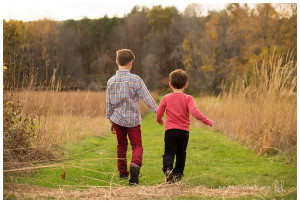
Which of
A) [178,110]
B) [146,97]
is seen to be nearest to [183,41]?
[146,97]

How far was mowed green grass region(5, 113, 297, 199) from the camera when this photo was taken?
3.89 m

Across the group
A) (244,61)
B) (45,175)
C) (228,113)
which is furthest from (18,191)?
(244,61)

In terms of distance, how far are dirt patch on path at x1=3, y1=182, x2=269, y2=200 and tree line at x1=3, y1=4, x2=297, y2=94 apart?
1088cm

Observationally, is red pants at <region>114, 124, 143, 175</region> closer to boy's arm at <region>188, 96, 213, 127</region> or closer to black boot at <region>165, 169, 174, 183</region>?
black boot at <region>165, 169, 174, 183</region>

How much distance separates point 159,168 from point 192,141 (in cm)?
278

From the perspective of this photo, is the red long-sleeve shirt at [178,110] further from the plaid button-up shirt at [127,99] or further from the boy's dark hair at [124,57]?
the boy's dark hair at [124,57]

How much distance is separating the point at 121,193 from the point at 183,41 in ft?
51.2

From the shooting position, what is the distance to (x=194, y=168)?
15.9 feet

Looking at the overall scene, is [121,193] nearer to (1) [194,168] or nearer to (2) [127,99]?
(2) [127,99]

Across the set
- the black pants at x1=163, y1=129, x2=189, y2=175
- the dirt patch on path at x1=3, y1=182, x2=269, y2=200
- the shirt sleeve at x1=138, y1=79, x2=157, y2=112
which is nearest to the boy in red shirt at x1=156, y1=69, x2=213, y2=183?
the black pants at x1=163, y1=129, x2=189, y2=175

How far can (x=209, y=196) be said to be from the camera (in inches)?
126

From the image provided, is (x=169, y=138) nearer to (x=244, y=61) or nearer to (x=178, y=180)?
(x=178, y=180)

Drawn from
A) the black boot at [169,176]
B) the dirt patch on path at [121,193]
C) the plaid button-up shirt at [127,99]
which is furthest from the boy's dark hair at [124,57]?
the dirt patch on path at [121,193]

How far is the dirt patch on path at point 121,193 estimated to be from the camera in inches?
123
